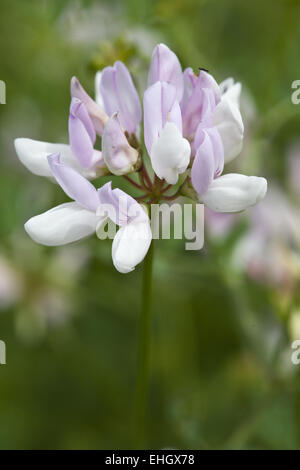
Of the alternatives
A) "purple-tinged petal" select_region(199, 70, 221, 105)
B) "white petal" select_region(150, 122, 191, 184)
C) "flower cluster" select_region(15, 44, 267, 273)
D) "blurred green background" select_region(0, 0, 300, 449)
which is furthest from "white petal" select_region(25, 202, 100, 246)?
"blurred green background" select_region(0, 0, 300, 449)

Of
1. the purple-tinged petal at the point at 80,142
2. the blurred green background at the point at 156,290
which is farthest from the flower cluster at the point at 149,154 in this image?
the blurred green background at the point at 156,290

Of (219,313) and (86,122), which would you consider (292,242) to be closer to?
(219,313)

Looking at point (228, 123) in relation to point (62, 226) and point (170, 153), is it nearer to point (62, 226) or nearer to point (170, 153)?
point (170, 153)

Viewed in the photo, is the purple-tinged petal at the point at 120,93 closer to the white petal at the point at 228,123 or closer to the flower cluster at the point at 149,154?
the flower cluster at the point at 149,154

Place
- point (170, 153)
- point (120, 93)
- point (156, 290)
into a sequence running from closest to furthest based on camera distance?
point (170, 153) → point (120, 93) → point (156, 290)

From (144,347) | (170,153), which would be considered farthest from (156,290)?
(170,153)

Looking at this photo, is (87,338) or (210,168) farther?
(87,338)
